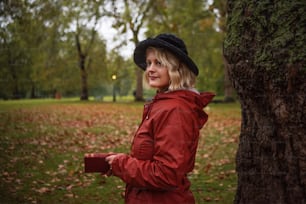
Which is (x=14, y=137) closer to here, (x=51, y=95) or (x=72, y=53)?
(x=72, y=53)

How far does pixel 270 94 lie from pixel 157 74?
1.43 metres

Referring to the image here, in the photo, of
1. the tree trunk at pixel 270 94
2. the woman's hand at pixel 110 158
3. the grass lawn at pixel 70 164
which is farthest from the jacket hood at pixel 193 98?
the grass lawn at pixel 70 164

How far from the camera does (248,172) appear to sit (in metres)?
3.48

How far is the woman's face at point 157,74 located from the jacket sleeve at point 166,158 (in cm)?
32

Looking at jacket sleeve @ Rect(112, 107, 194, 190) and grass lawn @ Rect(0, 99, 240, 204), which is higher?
jacket sleeve @ Rect(112, 107, 194, 190)

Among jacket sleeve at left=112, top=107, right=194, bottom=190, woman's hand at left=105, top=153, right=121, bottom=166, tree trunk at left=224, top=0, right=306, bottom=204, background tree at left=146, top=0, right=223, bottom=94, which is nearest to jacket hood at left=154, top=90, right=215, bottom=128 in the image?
jacket sleeve at left=112, top=107, right=194, bottom=190

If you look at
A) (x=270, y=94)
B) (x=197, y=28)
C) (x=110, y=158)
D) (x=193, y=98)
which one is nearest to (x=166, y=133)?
(x=193, y=98)

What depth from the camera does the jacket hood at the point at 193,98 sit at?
2.11 metres

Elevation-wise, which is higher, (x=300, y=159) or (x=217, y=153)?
(x=300, y=159)

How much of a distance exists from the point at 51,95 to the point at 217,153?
34.5 metres

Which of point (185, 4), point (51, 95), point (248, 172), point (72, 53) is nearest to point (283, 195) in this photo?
point (248, 172)

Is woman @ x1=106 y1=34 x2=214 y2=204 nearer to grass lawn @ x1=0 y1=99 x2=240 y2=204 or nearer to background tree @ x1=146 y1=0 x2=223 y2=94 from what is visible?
grass lawn @ x1=0 y1=99 x2=240 y2=204

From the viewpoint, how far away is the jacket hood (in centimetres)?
211

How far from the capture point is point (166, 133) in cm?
196
